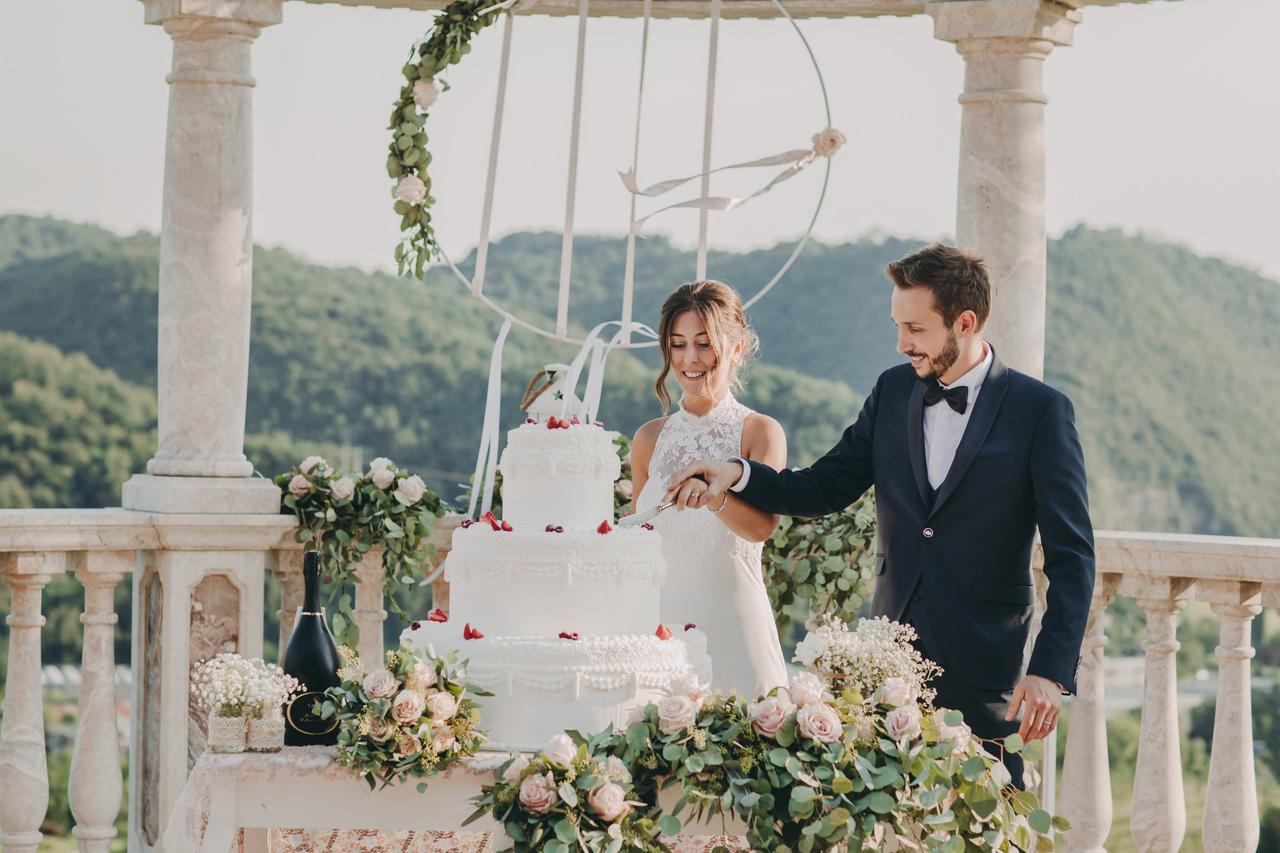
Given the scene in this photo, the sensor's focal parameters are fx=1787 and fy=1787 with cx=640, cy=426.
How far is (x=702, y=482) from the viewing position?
19.7ft

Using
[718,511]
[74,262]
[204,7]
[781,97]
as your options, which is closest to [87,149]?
[74,262]

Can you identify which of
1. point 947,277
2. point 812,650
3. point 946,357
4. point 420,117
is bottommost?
point 812,650

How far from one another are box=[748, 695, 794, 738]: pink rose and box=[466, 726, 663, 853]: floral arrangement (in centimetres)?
40

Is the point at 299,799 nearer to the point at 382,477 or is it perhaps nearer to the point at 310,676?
the point at 310,676

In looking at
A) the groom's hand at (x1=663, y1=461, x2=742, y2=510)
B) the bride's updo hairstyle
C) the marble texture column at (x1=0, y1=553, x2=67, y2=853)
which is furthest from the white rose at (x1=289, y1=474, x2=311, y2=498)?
the groom's hand at (x1=663, y1=461, x2=742, y2=510)

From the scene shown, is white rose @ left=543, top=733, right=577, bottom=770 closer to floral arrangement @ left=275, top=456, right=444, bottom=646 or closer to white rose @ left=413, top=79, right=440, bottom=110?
white rose @ left=413, top=79, right=440, bottom=110

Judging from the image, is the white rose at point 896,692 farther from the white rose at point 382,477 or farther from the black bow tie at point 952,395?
the white rose at point 382,477

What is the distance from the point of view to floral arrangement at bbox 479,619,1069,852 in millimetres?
4918

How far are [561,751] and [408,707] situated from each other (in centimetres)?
47

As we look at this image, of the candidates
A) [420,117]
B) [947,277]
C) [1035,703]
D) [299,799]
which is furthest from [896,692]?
[420,117]

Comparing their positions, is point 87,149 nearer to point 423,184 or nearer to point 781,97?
point 781,97

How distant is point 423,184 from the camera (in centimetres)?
755

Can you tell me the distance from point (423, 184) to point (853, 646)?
3200mm

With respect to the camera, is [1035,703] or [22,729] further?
[22,729]
